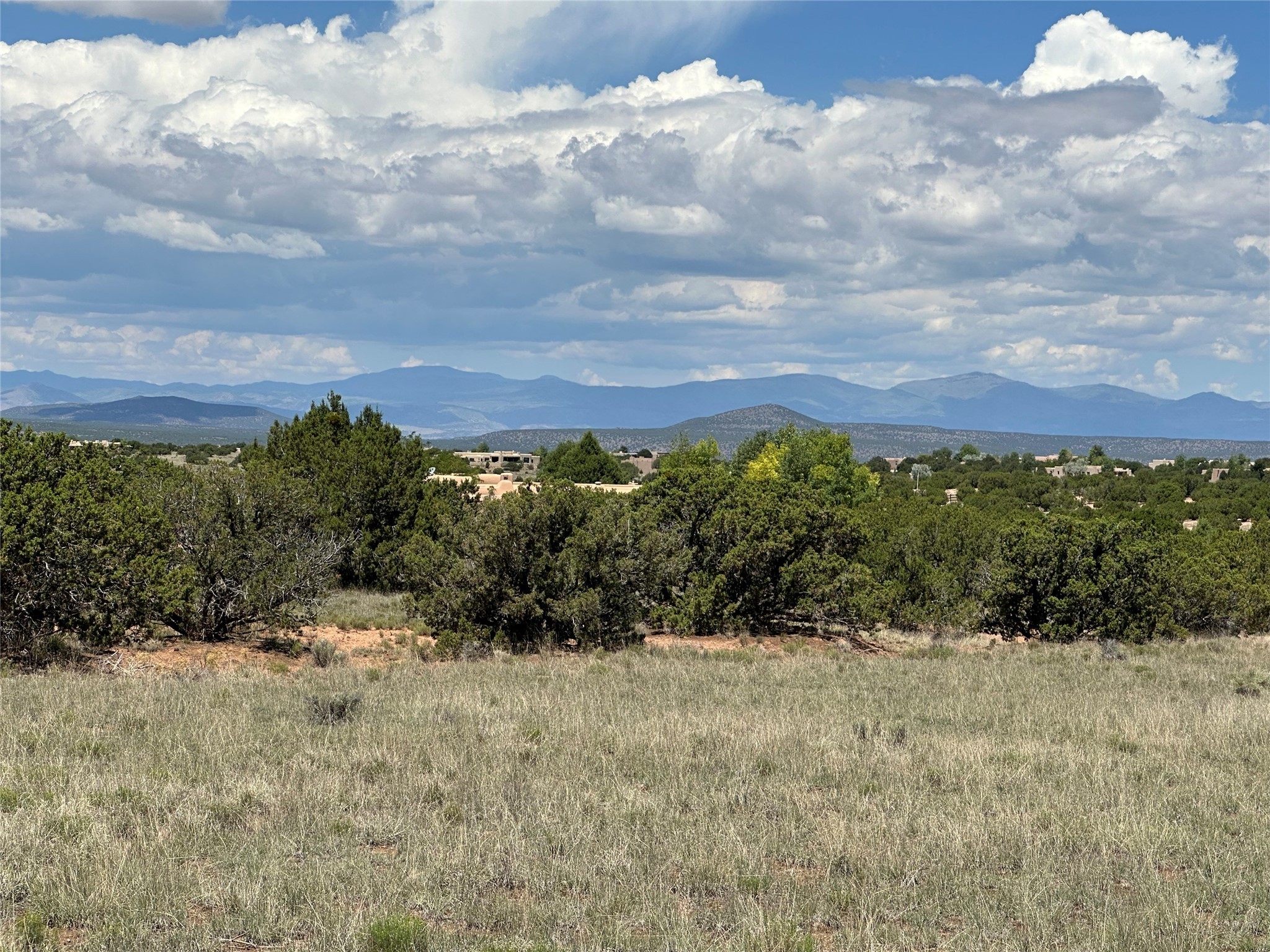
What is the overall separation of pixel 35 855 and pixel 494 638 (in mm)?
13744

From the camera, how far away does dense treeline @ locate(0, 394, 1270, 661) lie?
16781 millimetres

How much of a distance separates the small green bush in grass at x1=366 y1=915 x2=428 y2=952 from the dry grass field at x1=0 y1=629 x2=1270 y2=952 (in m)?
0.01

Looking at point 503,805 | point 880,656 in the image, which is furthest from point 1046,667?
point 503,805

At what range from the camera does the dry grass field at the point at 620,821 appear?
20.2 ft

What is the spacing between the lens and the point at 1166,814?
855 centimetres

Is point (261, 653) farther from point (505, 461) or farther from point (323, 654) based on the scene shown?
point (505, 461)

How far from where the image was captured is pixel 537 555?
2114 cm

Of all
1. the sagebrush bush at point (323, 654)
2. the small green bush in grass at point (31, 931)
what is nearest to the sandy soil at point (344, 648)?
the sagebrush bush at point (323, 654)

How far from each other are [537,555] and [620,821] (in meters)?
13.3

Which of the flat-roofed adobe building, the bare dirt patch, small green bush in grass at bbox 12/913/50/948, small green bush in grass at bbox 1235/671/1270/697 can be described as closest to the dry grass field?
small green bush in grass at bbox 12/913/50/948

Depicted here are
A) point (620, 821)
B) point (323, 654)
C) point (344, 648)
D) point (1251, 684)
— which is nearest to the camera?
point (620, 821)

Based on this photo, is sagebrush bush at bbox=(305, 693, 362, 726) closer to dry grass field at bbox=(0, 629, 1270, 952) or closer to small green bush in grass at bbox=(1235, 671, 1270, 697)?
dry grass field at bbox=(0, 629, 1270, 952)

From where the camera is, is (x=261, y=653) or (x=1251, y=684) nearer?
(x=1251, y=684)

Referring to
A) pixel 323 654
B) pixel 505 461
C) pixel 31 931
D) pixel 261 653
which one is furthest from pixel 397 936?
pixel 505 461
